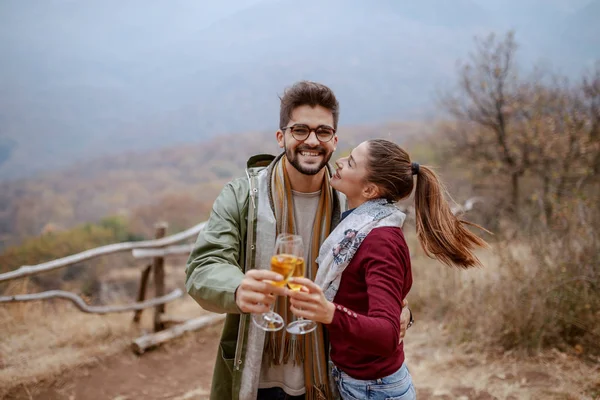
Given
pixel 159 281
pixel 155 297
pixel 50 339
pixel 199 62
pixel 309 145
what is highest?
pixel 199 62

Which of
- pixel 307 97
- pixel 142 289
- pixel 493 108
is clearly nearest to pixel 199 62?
pixel 493 108

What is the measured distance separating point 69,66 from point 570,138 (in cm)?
11441

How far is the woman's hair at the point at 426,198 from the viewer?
1.71m

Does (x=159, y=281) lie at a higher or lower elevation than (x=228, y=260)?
lower

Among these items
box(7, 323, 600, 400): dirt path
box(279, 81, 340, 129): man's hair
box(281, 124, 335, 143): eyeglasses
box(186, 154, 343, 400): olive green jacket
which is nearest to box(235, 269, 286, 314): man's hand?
box(186, 154, 343, 400): olive green jacket

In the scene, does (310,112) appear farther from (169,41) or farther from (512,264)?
(169,41)

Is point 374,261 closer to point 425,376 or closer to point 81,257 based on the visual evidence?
point 425,376

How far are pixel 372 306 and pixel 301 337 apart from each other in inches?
29.2

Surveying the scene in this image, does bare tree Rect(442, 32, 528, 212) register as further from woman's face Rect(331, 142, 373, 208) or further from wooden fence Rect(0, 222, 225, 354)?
woman's face Rect(331, 142, 373, 208)

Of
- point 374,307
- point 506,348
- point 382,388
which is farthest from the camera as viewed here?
point 506,348

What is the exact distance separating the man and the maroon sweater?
24 cm

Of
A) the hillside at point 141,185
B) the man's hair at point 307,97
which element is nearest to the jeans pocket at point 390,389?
the man's hair at point 307,97

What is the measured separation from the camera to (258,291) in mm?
1204

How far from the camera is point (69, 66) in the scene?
10019cm
